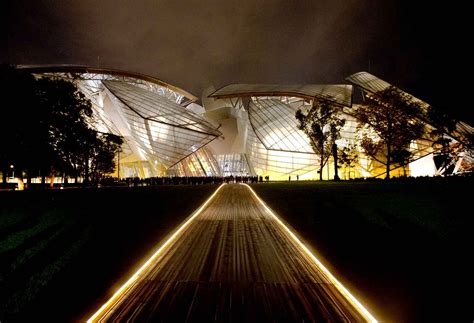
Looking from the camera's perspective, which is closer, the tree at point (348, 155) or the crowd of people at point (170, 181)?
the tree at point (348, 155)

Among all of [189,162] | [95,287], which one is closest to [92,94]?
[189,162]

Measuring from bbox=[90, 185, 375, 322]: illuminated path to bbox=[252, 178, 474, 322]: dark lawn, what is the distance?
22.1 inches

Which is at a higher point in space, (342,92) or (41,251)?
(342,92)

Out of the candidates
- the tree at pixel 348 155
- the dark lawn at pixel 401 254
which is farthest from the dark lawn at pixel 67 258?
the tree at pixel 348 155

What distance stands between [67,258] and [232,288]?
13.9 ft

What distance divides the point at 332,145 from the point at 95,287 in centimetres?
4694

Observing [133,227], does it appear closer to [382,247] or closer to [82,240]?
[82,240]

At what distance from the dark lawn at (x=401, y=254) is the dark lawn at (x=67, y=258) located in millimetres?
4306

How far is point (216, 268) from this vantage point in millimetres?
6406

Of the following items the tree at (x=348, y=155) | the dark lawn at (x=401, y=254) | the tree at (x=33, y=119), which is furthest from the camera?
→ the tree at (x=348, y=155)

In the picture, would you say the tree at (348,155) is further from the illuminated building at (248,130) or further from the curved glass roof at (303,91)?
the curved glass roof at (303,91)

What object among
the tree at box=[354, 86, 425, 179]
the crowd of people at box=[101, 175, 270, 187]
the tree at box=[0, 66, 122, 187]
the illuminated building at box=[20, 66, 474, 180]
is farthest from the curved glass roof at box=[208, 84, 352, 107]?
the tree at box=[0, 66, 122, 187]

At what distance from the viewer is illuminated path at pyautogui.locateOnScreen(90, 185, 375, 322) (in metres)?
4.43

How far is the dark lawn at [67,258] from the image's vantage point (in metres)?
4.88
